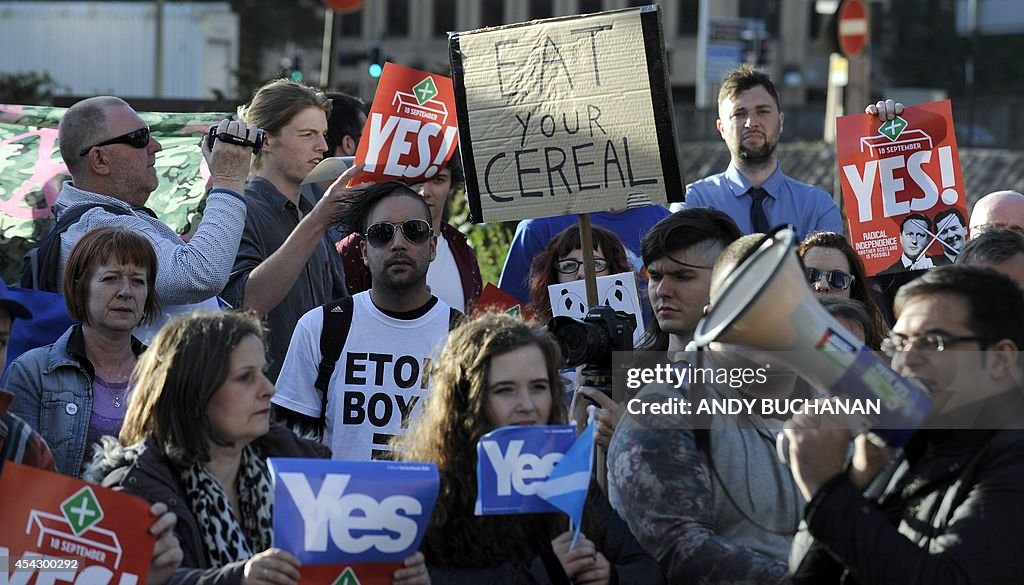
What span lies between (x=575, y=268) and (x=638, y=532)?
2.08 metres

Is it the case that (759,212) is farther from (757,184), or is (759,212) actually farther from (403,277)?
(403,277)

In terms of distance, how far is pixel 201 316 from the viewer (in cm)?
406

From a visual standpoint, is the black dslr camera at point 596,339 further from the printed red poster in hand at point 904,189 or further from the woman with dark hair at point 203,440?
the printed red poster in hand at point 904,189

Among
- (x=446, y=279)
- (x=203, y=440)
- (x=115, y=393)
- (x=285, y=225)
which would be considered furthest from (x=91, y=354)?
(x=446, y=279)

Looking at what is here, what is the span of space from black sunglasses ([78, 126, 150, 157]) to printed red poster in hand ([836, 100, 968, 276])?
2798mm

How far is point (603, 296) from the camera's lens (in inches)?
224

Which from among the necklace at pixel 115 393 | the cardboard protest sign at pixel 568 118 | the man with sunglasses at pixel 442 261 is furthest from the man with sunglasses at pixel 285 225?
the necklace at pixel 115 393

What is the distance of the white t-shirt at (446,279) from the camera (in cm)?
621

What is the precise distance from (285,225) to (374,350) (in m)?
1.18

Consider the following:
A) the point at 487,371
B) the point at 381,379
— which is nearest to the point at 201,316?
the point at 487,371

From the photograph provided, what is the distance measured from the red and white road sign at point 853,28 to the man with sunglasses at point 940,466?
13.0m

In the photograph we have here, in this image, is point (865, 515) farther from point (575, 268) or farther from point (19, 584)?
point (575, 268)

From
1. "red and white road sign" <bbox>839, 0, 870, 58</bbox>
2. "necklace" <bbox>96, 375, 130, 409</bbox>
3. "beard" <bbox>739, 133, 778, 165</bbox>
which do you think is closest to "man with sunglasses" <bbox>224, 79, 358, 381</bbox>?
"necklace" <bbox>96, 375, 130, 409</bbox>

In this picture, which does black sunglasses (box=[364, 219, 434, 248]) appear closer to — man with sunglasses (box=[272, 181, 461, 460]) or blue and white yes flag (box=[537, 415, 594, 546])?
man with sunglasses (box=[272, 181, 461, 460])
